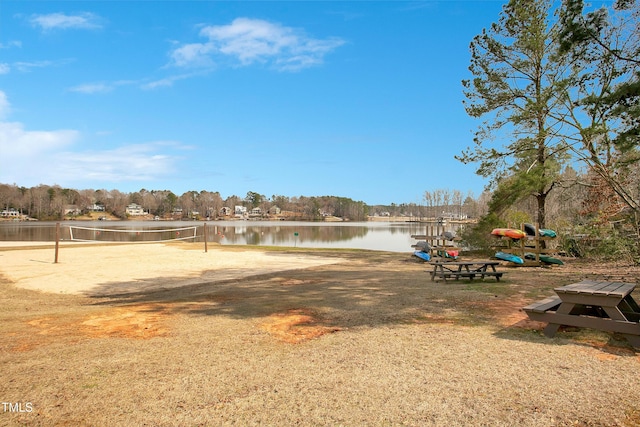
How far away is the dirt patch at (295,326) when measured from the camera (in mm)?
4762

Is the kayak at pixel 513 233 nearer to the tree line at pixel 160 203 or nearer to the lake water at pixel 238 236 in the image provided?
the lake water at pixel 238 236

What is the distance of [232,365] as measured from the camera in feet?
12.5

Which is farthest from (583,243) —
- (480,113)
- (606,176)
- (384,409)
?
(384,409)

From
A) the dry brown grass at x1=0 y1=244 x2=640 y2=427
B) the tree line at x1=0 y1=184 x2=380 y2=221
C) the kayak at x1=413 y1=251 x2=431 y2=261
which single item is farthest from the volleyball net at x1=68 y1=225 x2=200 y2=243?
the tree line at x1=0 y1=184 x2=380 y2=221

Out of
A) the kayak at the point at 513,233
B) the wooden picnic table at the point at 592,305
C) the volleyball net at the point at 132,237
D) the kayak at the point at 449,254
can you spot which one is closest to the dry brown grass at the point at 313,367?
the wooden picnic table at the point at 592,305

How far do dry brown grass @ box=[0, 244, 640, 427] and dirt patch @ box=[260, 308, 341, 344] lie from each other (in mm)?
29

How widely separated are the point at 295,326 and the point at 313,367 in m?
1.53

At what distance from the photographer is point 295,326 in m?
5.23

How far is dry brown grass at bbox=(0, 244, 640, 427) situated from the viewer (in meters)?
2.88

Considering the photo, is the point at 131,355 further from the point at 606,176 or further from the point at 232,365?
the point at 606,176

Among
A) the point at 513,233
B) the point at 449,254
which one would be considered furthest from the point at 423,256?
the point at 513,233

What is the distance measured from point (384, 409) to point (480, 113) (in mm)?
16662

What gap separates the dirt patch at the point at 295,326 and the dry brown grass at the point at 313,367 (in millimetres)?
29

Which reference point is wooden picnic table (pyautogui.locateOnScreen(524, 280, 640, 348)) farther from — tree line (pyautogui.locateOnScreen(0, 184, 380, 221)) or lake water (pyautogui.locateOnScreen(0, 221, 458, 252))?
tree line (pyautogui.locateOnScreen(0, 184, 380, 221))
